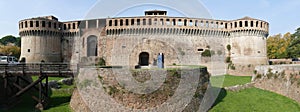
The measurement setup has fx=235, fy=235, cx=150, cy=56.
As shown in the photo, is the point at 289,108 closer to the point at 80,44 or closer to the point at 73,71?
the point at 73,71

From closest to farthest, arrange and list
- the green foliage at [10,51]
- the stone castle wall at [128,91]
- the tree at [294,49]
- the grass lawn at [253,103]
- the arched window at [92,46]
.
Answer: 1. the stone castle wall at [128,91]
2. the grass lawn at [253,103]
3. the arched window at [92,46]
4. the tree at [294,49]
5. the green foliage at [10,51]

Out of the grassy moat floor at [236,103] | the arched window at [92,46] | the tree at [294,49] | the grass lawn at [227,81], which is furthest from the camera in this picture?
the tree at [294,49]

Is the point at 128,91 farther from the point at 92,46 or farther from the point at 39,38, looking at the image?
the point at 39,38

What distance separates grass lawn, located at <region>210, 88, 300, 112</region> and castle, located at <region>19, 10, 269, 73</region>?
1241cm

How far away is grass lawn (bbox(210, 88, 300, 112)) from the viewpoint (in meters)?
15.9

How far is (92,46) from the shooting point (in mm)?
32688

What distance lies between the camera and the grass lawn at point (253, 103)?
627 inches

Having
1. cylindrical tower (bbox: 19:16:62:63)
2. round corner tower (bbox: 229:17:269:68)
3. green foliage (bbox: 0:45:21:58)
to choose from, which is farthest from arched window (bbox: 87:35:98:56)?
green foliage (bbox: 0:45:21:58)

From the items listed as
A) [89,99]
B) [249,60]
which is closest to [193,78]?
[89,99]

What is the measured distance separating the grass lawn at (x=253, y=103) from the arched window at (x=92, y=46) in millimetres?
19420

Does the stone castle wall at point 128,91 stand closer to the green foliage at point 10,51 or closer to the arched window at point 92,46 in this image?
the arched window at point 92,46

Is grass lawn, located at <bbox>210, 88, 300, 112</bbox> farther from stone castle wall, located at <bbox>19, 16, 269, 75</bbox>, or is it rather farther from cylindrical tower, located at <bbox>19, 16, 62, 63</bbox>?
Result: cylindrical tower, located at <bbox>19, 16, 62, 63</bbox>

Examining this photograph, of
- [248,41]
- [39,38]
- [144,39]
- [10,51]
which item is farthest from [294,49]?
[10,51]

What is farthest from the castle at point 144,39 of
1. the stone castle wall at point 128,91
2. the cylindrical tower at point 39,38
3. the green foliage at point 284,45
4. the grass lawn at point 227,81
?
the stone castle wall at point 128,91
